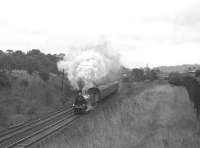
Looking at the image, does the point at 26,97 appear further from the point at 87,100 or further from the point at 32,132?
the point at 32,132

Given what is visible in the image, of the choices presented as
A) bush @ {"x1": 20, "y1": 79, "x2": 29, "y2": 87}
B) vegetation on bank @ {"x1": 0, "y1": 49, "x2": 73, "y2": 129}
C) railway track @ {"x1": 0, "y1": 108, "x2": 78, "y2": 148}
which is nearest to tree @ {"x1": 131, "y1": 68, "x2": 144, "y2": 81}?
vegetation on bank @ {"x1": 0, "y1": 49, "x2": 73, "y2": 129}

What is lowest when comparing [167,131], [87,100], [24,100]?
[24,100]

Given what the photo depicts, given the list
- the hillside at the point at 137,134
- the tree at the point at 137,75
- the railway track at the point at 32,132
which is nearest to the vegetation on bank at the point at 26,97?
the railway track at the point at 32,132

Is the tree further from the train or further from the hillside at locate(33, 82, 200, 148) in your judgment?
the hillside at locate(33, 82, 200, 148)

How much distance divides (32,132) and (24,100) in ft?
45.0

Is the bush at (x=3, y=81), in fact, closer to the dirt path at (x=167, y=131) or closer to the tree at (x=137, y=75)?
the dirt path at (x=167, y=131)

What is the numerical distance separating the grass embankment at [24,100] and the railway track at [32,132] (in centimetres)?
224

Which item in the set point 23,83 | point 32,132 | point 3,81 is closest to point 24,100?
point 3,81

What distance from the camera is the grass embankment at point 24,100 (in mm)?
24756

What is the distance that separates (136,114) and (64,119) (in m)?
6.67

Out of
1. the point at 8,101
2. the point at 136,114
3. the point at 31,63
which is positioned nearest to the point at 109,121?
the point at 136,114

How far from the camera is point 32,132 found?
61.3 ft

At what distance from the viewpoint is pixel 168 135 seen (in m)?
13.4

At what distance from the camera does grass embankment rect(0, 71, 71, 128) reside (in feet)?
81.2
